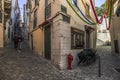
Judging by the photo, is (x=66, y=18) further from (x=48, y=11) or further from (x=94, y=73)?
(x=94, y=73)

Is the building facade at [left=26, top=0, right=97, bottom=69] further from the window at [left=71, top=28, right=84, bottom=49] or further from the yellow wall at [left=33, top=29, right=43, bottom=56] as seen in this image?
the yellow wall at [left=33, top=29, right=43, bottom=56]

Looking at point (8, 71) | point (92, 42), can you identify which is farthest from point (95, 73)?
point (92, 42)

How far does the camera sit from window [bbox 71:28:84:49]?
1395cm

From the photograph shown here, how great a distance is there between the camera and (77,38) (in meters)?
15.0

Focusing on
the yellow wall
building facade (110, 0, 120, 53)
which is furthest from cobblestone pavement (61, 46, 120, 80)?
the yellow wall

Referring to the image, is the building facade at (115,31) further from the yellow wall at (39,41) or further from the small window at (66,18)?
the yellow wall at (39,41)

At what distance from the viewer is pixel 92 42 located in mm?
19672

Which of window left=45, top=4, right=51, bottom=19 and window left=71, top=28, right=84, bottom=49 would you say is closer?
window left=71, top=28, right=84, bottom=49

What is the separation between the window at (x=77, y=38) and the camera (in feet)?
45.8

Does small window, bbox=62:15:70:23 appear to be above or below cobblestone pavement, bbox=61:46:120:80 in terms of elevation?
above

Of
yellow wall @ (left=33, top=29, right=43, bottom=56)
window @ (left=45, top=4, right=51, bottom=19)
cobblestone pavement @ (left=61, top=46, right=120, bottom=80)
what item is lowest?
cobblestone pavement @ (left=61, top=46, right=120, bottom=80)

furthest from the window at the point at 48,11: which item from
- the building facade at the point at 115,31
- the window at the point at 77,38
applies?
the building facade at the point at 115,31

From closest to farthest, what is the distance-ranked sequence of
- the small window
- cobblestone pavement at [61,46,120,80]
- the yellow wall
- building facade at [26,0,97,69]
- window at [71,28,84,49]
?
cobblestone pavement at [61,46,120,80], building facade at [26,0,97,69], the small window, window at [71,28,84,49], the yellow wall

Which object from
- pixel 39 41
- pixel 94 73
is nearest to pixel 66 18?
pixel 94 73
